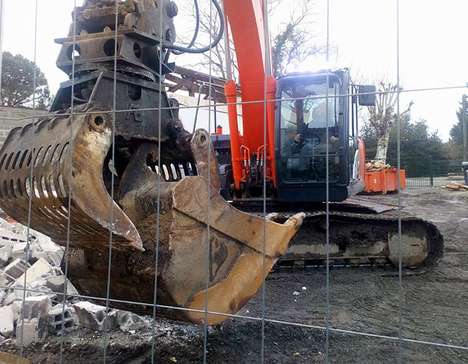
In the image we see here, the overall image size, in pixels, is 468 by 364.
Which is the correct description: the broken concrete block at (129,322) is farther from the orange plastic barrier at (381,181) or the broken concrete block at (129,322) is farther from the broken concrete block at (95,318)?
the orange plastic barrier at (381,181)

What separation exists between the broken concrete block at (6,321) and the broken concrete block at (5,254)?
191cm

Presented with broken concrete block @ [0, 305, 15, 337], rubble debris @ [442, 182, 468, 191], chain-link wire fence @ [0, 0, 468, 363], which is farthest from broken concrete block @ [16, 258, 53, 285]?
rubble debris @ [442, 182, 468, 191]

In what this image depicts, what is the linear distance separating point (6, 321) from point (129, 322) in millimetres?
853

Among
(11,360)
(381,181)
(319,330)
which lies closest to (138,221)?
(11,360)

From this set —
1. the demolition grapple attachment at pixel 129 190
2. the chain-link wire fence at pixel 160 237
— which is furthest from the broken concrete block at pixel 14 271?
the demolition grapple attachment at pixel 129 190

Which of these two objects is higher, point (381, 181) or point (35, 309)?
point (381, 181)

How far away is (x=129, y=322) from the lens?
131 inches

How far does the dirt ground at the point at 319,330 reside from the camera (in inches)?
112

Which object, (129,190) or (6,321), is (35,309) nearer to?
(6,321)

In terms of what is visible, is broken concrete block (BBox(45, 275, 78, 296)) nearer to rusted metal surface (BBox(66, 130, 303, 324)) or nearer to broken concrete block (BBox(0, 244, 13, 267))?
broken concrete block (BBox(0, 244, 13, 267))

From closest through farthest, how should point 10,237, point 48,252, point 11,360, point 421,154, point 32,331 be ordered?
1. point 11,360
2. point 32,331
3. point 48,252
4. point 10,237
5. point 421,154

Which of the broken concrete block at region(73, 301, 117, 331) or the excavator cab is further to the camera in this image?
the excavator cab

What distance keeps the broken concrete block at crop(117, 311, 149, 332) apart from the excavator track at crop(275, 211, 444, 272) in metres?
2.28

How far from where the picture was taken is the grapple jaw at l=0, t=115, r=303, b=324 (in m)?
1.83
